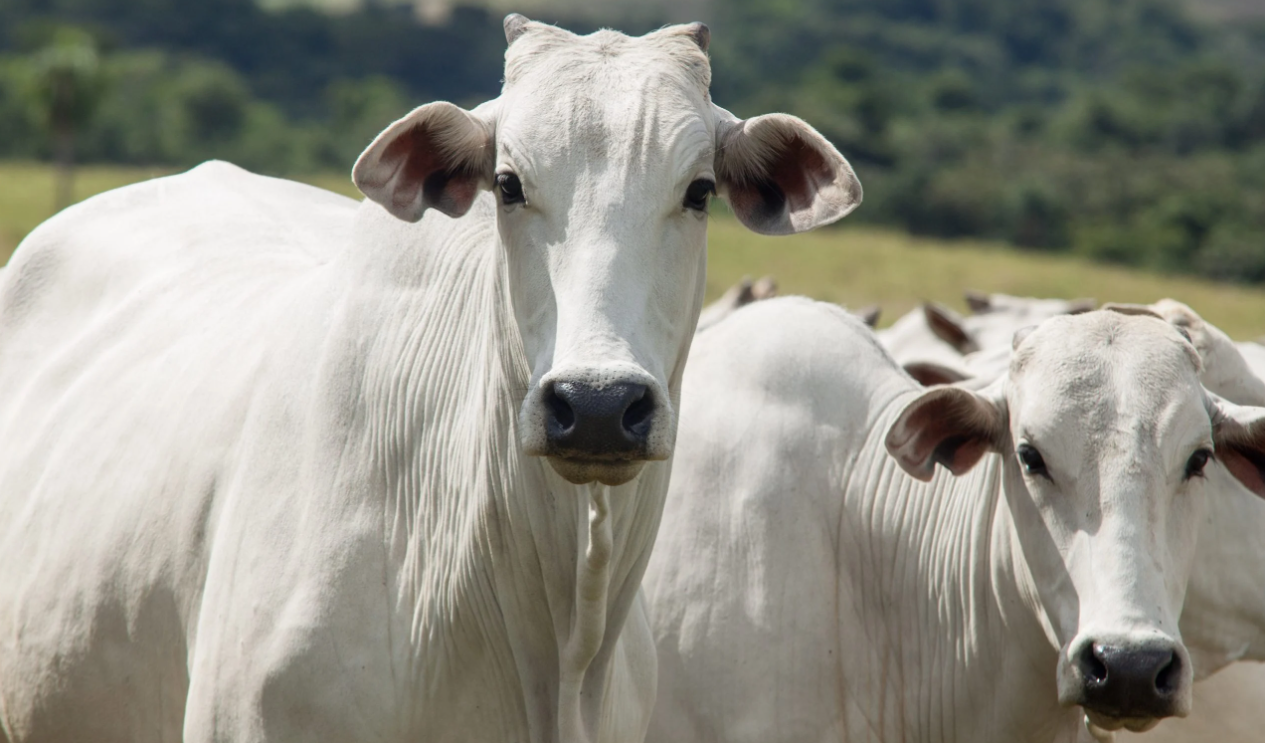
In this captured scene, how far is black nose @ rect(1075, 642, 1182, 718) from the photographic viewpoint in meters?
4.18

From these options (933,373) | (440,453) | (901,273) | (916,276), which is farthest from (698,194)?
(901,273)

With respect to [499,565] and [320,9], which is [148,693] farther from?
[320,9]

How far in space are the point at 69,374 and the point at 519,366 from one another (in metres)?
1.97

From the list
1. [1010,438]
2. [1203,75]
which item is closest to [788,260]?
[1010,438]

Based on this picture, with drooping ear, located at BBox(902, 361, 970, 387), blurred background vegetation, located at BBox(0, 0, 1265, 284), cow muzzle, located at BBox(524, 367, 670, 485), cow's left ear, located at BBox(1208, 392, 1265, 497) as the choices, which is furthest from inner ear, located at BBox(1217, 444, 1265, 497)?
blurred background vegetation, located at BBox(0, 0, 1265, 284)

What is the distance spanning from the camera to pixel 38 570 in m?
4.68

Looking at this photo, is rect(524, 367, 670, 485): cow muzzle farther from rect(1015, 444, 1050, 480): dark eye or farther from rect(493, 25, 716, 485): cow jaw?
rect(1015, 444, 1050, 480): dark eye

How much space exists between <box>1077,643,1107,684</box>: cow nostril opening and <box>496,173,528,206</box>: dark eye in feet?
6.07

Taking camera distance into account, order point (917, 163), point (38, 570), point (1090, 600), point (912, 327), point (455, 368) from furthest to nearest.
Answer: point (917, 163), point (912, 327), point (38, 570), point (1090, 600), point (455, 368)

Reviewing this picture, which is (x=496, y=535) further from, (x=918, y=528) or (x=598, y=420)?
(x=918, y=528)

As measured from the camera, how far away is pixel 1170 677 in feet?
13.9

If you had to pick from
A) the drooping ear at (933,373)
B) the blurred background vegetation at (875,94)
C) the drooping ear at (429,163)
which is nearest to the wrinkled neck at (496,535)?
the drooping ear at (429,163)

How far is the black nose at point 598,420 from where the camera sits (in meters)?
3.28

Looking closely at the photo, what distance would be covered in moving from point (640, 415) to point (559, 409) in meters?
0.16
